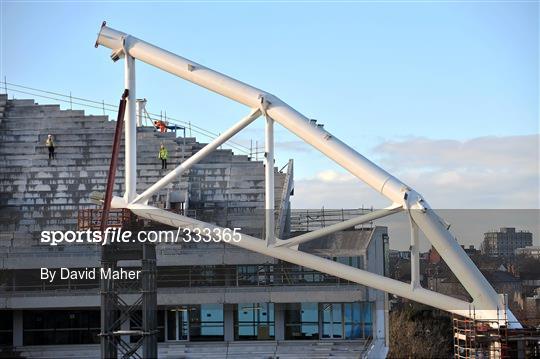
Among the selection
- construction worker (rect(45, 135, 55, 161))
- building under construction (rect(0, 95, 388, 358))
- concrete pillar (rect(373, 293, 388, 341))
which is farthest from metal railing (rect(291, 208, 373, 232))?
construction worker (rect(45, 135, 55, 161))

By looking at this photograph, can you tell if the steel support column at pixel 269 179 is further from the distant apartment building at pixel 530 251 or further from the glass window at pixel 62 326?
the distant apartment building at pixel 530 251

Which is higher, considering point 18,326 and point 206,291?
point 206,291

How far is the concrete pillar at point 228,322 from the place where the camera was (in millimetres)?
35594

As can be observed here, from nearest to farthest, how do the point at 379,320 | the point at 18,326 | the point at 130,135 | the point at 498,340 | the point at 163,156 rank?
1. the point at 498,340
2. the point at 130,135
3. the point at 379,320
4. the point at 18,326
5. the point at 163,156

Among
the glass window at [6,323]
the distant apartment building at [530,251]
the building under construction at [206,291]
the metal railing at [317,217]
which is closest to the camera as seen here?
the building under construction at [206,291]

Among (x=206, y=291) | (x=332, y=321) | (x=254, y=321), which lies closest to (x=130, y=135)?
(x=206, y=291)

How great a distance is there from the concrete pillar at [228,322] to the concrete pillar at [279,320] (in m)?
1.50

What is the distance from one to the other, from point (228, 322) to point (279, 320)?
1771mm

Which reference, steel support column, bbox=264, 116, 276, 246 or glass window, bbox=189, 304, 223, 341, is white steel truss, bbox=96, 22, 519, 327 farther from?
glass window, bbox=189, 304, 223, 341

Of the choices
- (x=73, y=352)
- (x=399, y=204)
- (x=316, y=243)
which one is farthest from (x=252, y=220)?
(x=399, y=204)

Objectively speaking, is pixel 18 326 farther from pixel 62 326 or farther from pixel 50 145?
pixel 50 145

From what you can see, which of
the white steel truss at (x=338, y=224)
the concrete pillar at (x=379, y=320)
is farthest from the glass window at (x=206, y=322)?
the white steel truss at (x=338, y=224)

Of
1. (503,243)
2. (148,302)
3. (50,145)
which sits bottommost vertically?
(148,302)

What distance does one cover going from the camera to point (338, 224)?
25.8 meters
